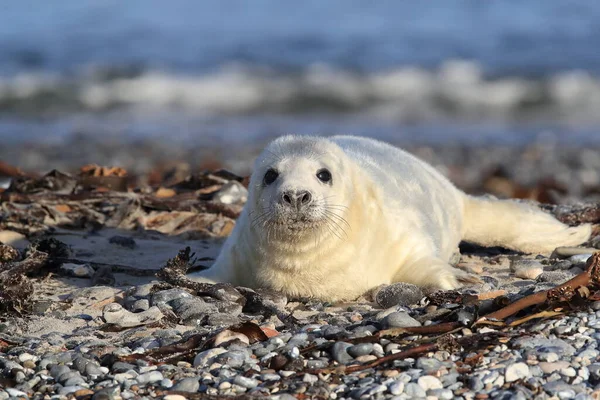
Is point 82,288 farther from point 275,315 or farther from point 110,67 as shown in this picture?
point 110,67

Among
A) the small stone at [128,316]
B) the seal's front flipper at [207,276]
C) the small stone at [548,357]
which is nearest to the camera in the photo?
the small stone at [548,357]

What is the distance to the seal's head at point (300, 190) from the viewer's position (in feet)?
14.1

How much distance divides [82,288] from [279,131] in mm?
13030

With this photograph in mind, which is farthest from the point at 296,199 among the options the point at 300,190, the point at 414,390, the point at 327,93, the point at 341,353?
the point at 327,93

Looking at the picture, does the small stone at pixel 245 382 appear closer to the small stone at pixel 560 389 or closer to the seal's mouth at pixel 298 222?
the small stone at pixel 560 389

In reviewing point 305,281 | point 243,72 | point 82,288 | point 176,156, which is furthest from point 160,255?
point 243,72

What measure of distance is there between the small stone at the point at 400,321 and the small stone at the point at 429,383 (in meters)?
0.45

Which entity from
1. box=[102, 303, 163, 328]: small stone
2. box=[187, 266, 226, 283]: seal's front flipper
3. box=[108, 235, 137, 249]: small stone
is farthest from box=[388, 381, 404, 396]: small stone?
box=[108, 235, 137, 249]: small stone

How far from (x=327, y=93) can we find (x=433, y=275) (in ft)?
54.6

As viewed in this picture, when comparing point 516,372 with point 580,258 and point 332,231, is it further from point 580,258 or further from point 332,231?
point 580,258

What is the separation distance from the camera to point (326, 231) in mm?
4449

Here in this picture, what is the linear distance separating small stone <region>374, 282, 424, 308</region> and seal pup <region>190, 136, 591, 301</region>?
15 centimetres

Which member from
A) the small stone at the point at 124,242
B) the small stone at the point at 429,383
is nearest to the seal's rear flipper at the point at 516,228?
the small stone at the point at 124,242

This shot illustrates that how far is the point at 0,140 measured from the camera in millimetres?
17062
